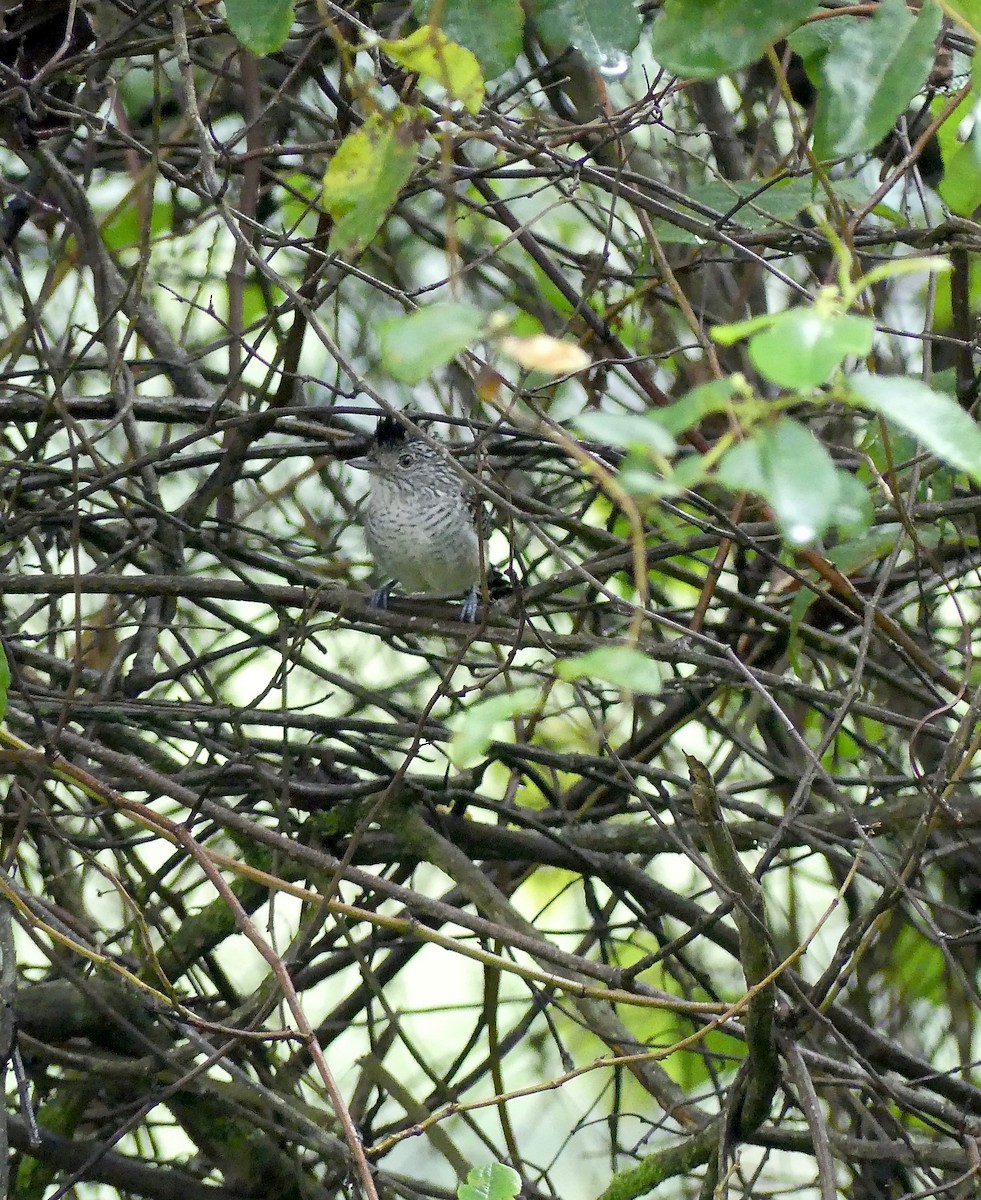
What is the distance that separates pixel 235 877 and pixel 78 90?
1.72m

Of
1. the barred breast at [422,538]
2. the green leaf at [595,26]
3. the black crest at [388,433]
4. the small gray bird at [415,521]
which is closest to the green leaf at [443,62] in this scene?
the green leaf at [595,26]

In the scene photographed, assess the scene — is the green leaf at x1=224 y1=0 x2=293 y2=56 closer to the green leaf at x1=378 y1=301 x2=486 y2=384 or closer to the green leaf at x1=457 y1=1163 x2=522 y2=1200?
the green leaf at x1=378 y1=301 x2=486 y2=384

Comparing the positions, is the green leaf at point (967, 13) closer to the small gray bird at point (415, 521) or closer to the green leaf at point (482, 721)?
the green leaf at point (482, 721)

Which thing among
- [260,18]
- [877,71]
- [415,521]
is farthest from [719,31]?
A: [415,521]

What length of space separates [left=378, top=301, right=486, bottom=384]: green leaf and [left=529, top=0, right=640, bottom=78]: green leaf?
81 cm

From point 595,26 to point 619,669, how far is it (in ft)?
3.27

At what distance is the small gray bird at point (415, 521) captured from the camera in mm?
3973

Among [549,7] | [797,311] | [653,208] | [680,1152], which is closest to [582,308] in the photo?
[653,208]

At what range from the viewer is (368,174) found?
141 cm

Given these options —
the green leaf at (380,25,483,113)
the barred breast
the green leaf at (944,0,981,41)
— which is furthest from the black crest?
the green leaf at (944,0,981,41)

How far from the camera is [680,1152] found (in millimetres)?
2271

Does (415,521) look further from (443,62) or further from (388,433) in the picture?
(443,62)

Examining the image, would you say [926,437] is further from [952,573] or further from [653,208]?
[952,573]

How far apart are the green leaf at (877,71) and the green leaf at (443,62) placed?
35 centimetres
